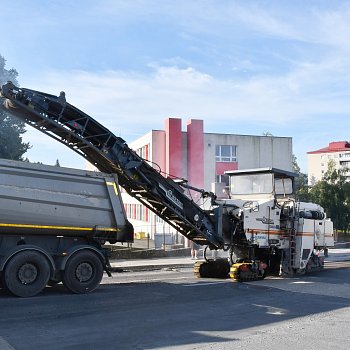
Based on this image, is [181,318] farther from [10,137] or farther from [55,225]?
[10,137]

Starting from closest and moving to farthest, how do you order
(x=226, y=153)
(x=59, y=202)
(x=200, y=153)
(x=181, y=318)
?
(x=181, y=318) → (x=59, y=202) → (x=200, y=153) → (x=226, y=153)

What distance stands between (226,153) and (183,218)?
2320cm

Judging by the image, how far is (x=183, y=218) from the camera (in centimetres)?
1306

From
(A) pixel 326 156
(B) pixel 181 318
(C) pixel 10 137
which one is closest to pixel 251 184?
(B) pixel 181 318

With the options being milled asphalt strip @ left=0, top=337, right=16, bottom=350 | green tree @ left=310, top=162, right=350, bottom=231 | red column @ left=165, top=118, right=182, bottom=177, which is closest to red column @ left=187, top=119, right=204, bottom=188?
red column @ left=165, top=118, right=182, bottom=177

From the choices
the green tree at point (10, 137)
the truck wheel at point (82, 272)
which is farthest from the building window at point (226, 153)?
the truck wheel at point (82, 272)

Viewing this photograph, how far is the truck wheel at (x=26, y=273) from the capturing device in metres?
9.87

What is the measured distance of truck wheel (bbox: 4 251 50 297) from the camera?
987 cm

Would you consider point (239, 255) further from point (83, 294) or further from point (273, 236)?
point (83, 294)

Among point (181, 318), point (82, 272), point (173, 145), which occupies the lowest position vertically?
point (181, 318)

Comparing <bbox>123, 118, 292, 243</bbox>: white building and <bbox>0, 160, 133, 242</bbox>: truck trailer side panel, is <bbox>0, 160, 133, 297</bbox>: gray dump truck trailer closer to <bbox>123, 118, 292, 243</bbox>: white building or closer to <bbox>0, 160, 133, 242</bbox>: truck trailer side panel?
<bbox>0, 160, 133, 242</bbox>: truck trailer side panel

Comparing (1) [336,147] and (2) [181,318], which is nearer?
(2) [181,318]

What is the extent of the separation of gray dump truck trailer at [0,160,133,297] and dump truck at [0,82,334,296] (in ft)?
0.10

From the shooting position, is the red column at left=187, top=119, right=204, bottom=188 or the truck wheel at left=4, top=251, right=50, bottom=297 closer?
the truck wheel at left=4, top=251, right=50, bottom=297
